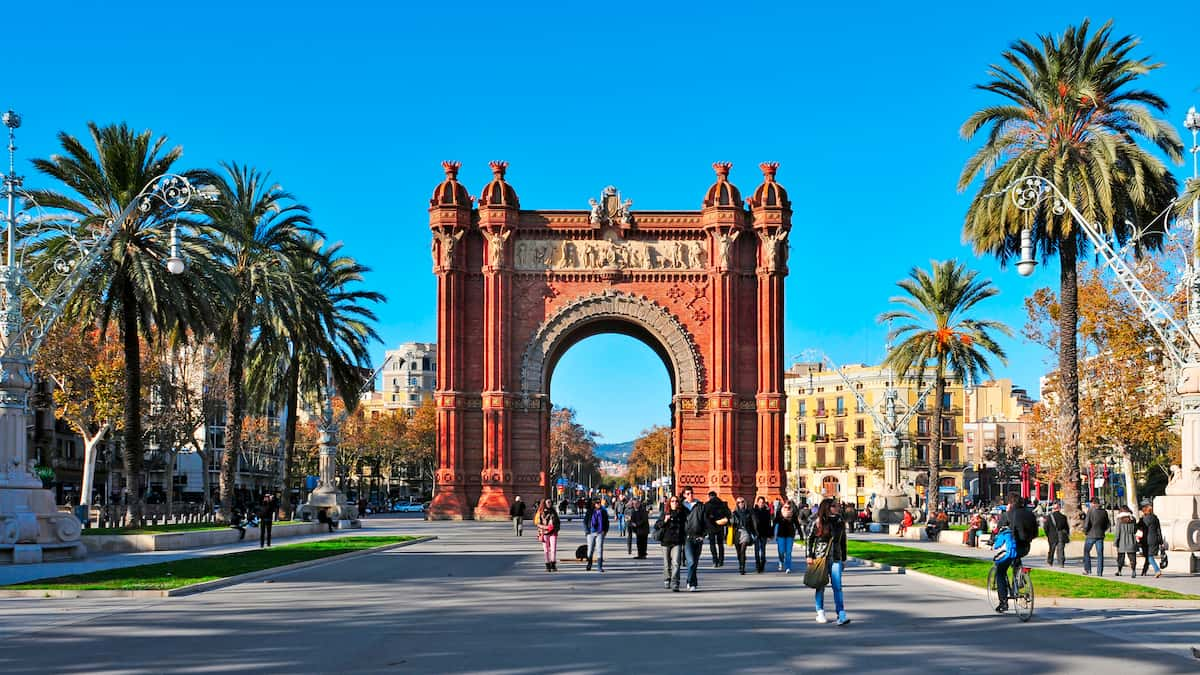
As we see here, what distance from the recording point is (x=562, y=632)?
14.6m

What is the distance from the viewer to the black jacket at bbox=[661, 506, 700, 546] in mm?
21234

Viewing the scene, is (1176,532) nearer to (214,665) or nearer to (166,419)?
(214,665)

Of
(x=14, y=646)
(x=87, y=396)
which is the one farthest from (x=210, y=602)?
(x=87, y=396)

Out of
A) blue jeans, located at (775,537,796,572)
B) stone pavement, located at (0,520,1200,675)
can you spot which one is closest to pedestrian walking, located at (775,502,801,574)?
blue jeans, located at (775,537,796,572)

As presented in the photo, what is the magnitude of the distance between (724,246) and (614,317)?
6120 mm

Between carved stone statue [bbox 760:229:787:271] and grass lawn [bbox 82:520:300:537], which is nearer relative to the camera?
grass lawn [bbox 82:520:300:537]

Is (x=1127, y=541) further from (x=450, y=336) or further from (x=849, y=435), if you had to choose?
(x=849, y=435)

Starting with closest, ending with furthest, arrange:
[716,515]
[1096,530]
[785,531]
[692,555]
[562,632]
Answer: [562,632]
[692,555]
[1096,530]
[716,515]
[785,531]

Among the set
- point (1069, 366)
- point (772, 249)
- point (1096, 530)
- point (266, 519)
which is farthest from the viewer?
point (772, 249)

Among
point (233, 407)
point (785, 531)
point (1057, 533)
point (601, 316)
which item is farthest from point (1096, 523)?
point (601, 316)

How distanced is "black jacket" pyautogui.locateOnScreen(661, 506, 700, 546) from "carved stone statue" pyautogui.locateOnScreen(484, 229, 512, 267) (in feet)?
125

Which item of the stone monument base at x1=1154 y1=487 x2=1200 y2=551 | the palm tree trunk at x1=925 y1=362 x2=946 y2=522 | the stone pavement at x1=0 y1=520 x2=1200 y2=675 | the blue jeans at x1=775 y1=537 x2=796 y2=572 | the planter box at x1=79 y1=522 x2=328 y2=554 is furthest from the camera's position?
the palm tree trunk at x1=925 y1=362 x2=946 y2=522

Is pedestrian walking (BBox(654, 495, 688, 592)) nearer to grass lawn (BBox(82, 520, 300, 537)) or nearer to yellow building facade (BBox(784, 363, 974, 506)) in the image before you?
grass lawn (BBox(82, 520, 300, 537))

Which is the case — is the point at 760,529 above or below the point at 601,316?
below
